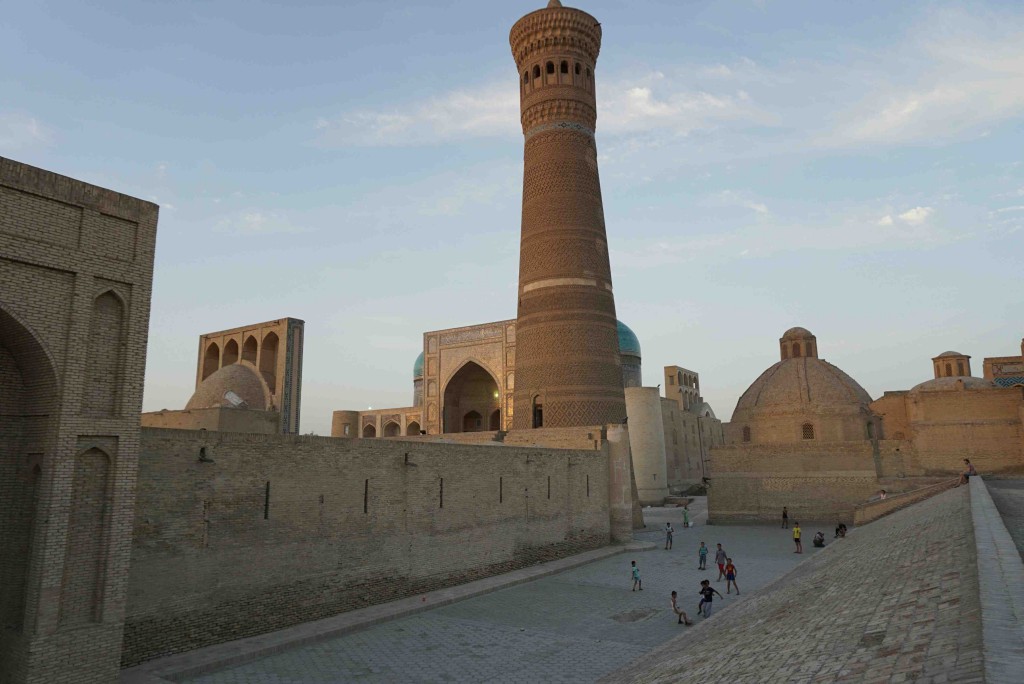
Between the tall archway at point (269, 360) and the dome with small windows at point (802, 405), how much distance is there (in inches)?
781

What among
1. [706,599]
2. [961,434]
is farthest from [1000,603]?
[961,434]

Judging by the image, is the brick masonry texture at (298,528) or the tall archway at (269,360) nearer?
the brick masonry texture at (298,528)

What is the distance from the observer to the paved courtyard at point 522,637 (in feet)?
26.5

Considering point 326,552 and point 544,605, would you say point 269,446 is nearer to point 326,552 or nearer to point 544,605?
point 326,552

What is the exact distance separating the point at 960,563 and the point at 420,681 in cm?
606

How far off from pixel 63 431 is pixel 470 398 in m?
27.7

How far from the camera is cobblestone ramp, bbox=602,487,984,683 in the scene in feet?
13.3

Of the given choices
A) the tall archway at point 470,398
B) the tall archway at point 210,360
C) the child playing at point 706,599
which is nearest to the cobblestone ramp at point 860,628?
the child playing at point 706,599

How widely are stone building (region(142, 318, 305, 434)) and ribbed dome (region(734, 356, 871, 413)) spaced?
1943cm

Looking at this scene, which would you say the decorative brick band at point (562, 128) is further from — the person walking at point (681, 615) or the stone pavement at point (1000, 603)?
the stone pavement at point (1000, 603)

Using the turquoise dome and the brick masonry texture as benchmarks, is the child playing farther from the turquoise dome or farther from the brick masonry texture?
Result: the turquoise dome

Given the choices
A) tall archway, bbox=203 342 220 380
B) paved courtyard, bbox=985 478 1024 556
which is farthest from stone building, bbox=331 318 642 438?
paved courtyard, bbox=985 478 1024 556

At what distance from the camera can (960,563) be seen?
21.8ft

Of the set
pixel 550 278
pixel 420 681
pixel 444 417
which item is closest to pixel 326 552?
pixel 420 681
